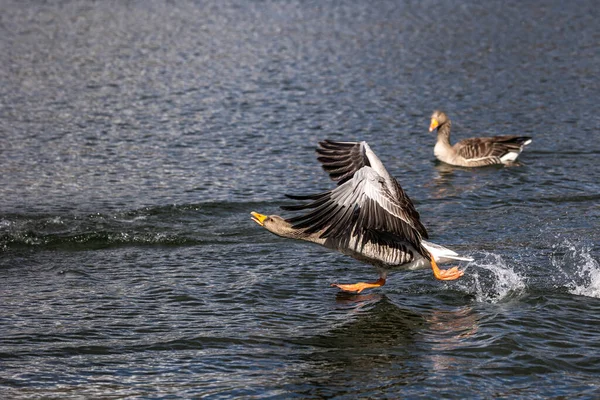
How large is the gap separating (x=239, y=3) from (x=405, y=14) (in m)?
5.67

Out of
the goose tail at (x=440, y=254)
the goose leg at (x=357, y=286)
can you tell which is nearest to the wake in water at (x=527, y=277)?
the goose tail at (x=440, y=254)

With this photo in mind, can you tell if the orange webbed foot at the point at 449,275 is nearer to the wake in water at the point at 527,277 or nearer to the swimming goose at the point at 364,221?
the swimming goose at the point at 364,221

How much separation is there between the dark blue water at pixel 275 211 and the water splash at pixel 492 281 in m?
0.03

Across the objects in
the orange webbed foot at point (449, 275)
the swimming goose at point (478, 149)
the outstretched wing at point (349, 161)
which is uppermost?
the swimming goose at point (478, 149)

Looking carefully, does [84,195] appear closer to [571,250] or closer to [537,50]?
[571,250]

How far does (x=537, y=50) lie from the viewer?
71.9 ft

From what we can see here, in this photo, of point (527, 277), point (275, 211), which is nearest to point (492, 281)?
point (527, 277)

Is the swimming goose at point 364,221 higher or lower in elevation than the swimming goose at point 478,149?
lower

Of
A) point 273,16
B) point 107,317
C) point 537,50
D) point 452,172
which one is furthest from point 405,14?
point 107,317

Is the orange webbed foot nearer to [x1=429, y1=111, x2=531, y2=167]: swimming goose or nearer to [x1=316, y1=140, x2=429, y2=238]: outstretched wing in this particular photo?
[x1=316, y1=140, x2=429, y2=238]: outstretched wing

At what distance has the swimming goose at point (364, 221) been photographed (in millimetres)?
7613

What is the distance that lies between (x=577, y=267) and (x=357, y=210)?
9.83 feet

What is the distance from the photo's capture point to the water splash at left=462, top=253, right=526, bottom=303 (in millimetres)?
9008

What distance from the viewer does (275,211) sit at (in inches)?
458
